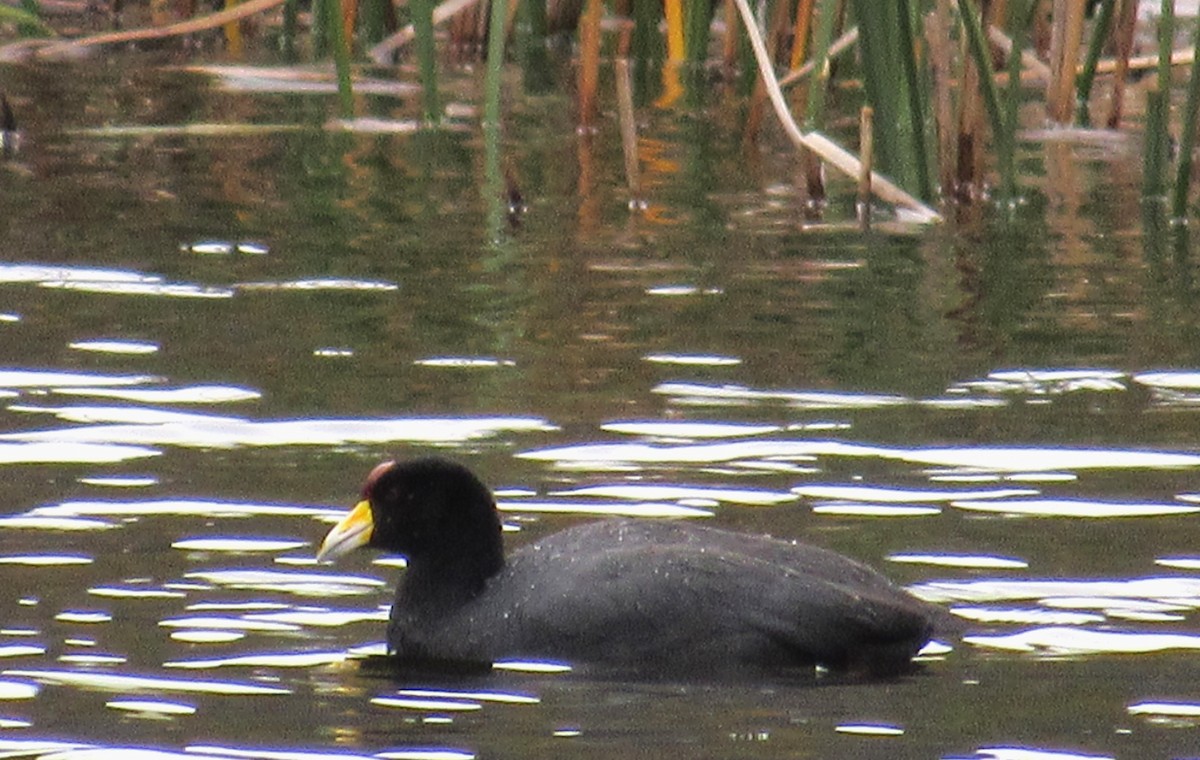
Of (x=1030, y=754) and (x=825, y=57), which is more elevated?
(x=825, y=57)

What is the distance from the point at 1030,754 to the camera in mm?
5148

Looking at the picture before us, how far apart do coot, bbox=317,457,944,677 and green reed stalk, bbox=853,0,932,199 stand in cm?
408

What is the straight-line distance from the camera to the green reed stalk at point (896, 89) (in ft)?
32.6

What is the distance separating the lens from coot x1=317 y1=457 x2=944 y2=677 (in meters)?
5.82

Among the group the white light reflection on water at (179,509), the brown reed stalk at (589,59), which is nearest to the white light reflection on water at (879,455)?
the white light reflection on water at (179,509)

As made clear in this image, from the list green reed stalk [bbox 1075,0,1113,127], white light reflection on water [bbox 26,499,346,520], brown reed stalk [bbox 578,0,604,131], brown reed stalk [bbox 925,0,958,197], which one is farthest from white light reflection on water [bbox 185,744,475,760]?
brown reed stalk [bbox 578,0,604,131]

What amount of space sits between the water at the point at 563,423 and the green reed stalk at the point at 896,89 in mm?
326

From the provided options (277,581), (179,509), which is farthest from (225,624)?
(179,509)

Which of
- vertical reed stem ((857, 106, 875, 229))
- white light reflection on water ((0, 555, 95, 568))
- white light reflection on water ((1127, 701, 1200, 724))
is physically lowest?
white light reflection on water ((1127, 701, 1200, 724))

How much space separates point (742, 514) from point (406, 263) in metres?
3.83

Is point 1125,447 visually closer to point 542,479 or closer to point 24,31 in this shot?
point 542,479

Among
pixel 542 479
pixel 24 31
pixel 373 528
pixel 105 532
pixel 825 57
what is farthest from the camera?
pixel 24 31

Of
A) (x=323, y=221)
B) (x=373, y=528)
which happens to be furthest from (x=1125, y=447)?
(x=323, y=221)

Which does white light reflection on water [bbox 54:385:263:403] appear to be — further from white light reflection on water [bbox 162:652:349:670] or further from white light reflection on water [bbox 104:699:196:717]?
white light reflection on water [bbox 104:699:196:717]
